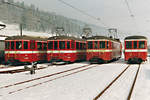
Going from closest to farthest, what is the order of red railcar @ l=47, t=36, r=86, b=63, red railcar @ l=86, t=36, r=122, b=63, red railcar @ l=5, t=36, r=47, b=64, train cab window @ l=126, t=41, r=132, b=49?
red railcar @ l=5, t=36, r=47, b=64, red railcar @ l=47, t=36, r=86, b=63, red railcar @ l=86, t=36, r=122, b=63, train cab window @ l=126, t=41, r=132, b=49

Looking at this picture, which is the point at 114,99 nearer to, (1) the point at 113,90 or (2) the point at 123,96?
(2) the point at 123,96

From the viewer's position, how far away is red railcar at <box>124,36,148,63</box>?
20.6 meters

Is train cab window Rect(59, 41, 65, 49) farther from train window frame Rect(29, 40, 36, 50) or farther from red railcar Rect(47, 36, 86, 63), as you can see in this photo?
train window frame Rect(29, 40, 36, 50)

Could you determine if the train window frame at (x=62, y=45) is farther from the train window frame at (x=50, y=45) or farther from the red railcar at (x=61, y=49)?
the train window frame at (x=50, y=45)

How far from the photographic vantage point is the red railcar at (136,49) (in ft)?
67.7

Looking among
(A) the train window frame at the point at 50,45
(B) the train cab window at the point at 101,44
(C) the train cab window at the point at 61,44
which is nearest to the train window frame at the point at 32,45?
(A) the train window frame at the point at 50,45

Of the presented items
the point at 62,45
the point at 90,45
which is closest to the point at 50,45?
the point at 62,45

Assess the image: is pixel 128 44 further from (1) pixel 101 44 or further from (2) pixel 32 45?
(2) pixel 32 45

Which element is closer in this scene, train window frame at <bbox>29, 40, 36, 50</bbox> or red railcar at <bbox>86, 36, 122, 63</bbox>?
train window frame at <bbox>29, 40, 36, 50</bbox>

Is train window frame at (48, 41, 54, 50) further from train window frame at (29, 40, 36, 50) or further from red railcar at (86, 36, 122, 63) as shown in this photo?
red railcar at (86, 36, 122, 63)

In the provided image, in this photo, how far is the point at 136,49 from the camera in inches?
815

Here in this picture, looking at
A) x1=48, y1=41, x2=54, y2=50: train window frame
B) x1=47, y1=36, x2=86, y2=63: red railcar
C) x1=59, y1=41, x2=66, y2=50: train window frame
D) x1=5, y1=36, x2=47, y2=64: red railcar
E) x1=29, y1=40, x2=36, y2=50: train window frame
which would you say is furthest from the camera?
x1=48, y1=41, x2=54, y2=50: train window frame

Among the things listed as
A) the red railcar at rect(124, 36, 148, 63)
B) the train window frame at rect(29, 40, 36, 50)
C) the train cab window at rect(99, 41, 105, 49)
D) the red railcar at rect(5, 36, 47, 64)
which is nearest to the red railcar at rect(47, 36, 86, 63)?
the train window frame at rect(29, 40, 36, 50)

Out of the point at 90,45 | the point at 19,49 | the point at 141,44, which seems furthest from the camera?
the point at 90,45
